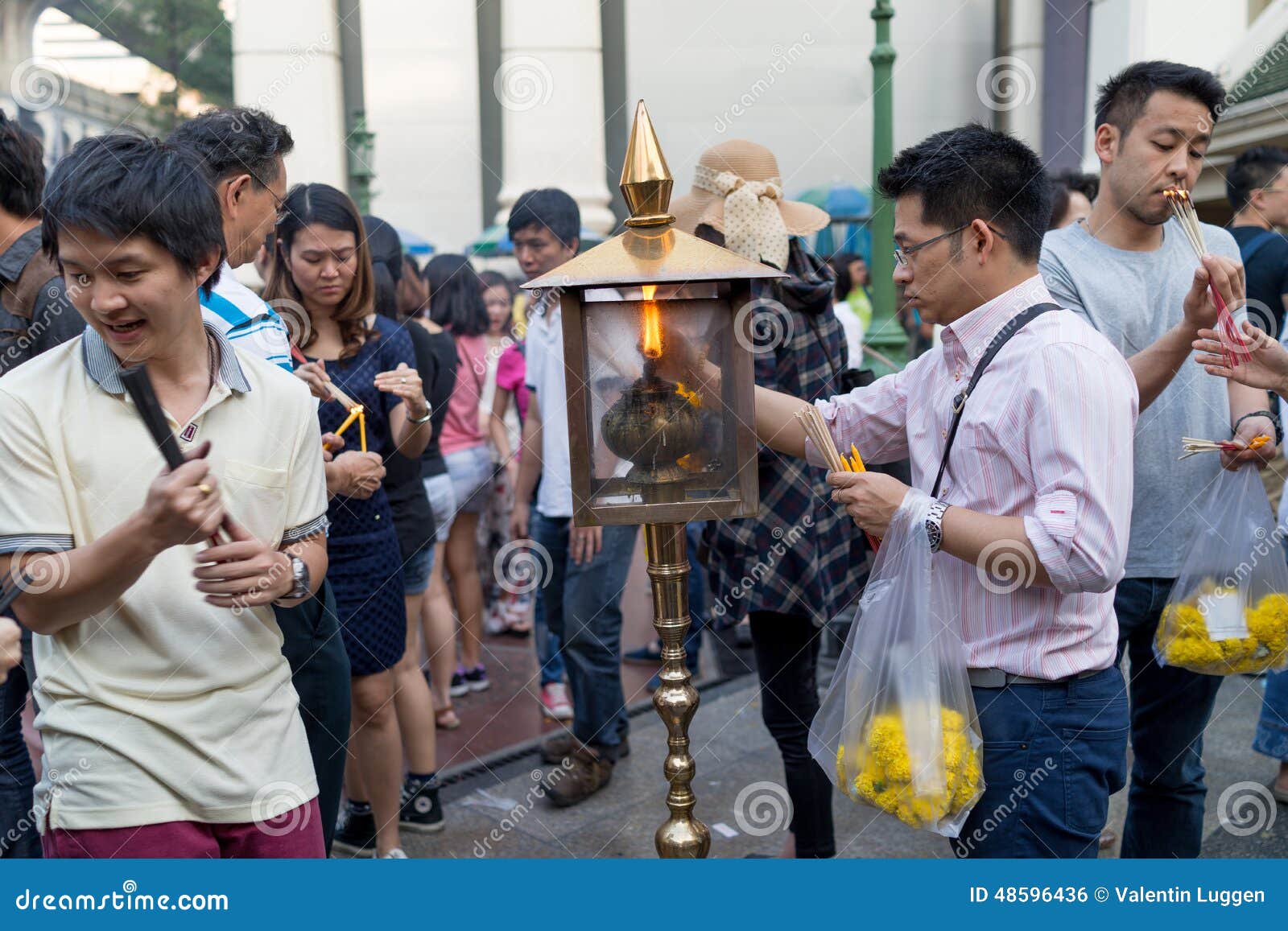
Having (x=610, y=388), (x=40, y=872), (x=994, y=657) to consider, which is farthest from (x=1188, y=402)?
(x=40, y=872)

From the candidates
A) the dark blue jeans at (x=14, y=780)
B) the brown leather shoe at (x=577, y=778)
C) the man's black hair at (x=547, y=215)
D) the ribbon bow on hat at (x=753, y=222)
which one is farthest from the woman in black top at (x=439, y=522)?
the dark blue jeans at (x=14, y=780)

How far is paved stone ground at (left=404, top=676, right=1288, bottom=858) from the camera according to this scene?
393cm

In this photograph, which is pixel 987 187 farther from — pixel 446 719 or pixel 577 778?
pixel 446 719

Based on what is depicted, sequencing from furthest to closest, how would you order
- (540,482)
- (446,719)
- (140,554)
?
(446,719)
(540,482)
(140,554)

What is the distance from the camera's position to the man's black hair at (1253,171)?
16.5ft

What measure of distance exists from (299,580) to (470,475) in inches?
148

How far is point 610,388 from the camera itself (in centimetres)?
228

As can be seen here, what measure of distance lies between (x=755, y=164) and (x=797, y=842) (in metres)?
2.05

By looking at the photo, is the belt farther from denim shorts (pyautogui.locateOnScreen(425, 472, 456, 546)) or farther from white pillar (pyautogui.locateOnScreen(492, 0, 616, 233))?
white pillar (pyautogui.locateOnScreen(492, 0, 616, 233))

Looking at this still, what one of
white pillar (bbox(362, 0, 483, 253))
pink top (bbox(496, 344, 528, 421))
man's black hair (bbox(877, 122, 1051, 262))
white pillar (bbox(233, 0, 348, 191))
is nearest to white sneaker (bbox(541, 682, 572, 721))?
pink top (bbox(496, 344, 528, 421))

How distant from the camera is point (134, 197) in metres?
1.85

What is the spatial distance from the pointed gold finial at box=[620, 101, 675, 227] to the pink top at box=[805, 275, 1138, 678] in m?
0.63

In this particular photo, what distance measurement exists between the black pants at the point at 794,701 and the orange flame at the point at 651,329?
1413 mm

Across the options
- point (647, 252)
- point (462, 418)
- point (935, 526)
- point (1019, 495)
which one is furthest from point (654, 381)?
point (462, 418)
